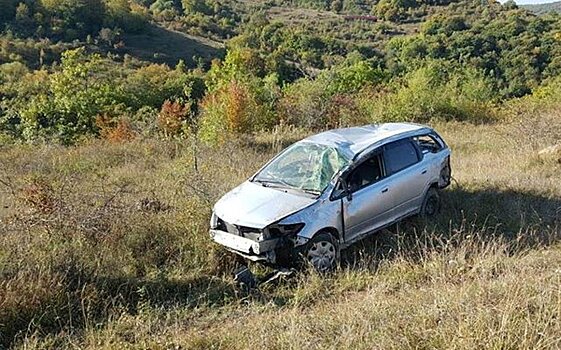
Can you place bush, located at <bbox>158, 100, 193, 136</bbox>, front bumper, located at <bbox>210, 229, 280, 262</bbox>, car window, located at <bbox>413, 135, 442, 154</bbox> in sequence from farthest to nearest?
bush, located at <bbox>158, 100, 193, 136</bbox> → car window, located at <bbox>413, 135, 442, 154</bbox> → front bumper, located at <bbox>210, 229, 280, 262</bbox>

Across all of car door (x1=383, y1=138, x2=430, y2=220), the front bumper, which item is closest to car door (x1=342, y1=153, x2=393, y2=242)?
car door (x1=383, y1=138, x2=430, y2=220)

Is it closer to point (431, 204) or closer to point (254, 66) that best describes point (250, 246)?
point (431, 204)

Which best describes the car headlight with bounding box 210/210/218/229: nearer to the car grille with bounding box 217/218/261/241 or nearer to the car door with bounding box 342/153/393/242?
the car grille with bounding box 217/218/261/241

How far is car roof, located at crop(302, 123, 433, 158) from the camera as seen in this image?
7265 mm

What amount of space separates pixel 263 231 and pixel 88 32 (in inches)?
2610

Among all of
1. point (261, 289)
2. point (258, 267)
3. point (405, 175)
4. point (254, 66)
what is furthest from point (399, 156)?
point (254, 66)

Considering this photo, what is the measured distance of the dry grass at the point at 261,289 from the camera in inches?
150

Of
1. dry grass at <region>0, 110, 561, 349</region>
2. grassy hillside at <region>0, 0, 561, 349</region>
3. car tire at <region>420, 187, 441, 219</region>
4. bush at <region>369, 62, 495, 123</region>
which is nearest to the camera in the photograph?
dry grass at <region>0, 110, 561, 349</region>

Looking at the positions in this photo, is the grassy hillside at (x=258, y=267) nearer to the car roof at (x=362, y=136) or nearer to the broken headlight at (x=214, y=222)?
the broken headlight at (x=214, y=222)

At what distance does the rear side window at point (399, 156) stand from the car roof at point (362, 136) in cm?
13

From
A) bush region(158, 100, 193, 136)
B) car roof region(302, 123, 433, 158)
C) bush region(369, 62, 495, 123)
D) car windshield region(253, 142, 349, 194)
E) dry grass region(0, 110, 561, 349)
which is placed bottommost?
bush region(158, 100, 193, 136)

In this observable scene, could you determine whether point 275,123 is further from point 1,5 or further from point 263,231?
point 1,5

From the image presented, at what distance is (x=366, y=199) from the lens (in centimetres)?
688

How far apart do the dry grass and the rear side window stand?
3.06 feet
